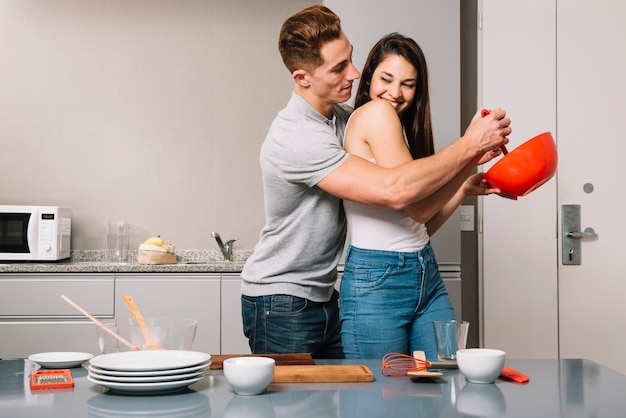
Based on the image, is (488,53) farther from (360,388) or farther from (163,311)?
(360,388)

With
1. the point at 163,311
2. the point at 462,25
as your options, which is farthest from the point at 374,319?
the point at 462,25

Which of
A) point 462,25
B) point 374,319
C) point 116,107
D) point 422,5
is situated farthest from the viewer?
point 116,107

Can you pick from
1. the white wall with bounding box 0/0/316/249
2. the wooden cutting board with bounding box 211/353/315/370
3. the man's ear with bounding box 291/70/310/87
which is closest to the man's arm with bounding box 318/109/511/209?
the man's ear with bounding box 291/70/310/87

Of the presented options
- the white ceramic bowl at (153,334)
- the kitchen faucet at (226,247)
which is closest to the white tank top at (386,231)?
the white ceramic bowl at (153,334)

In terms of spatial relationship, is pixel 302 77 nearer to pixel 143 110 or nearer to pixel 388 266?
pixel 388 266

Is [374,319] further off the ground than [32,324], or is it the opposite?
[374,319]

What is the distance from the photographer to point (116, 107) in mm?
3971

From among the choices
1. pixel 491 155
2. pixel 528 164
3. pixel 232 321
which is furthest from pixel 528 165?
pixel 232 321

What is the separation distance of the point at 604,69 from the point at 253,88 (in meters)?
1.81

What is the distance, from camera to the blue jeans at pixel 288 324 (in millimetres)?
1921

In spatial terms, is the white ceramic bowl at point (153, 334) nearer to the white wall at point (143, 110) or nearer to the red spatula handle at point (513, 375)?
the red spatula handle at point (513, 375)

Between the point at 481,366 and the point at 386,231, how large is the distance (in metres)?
0.58

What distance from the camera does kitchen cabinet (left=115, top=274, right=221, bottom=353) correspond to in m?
3.33

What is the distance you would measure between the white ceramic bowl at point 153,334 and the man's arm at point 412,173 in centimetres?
57
